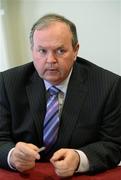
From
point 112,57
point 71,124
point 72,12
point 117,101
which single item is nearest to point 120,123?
point 117,101

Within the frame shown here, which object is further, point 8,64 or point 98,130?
point 8,64

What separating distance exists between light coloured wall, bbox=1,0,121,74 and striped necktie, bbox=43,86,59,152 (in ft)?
2.20

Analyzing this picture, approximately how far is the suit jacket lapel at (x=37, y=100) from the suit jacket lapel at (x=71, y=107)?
8 centimetres

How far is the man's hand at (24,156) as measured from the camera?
1.07 meters

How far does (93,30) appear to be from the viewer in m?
1.89

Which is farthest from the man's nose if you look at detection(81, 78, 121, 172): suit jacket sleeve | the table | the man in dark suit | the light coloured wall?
the light coloured wall

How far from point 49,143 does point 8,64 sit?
29.0 inches

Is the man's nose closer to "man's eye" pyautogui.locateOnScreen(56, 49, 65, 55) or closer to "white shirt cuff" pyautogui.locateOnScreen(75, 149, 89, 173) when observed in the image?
"man's eye" pyautogui.locateOnScreen(56, 49, 65, 55)

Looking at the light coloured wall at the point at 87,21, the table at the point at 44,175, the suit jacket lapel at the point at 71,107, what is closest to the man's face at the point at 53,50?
the suit jacket lapel at the point at 71,107

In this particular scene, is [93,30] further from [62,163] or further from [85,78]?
[62,163]

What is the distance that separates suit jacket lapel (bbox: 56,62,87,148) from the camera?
1.29m

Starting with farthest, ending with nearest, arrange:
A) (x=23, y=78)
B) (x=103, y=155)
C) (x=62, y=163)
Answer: (x=23, y=78) → (x=103, y=155) → (x=62, y=163)

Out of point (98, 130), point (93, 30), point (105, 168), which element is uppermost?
point (93, 30)

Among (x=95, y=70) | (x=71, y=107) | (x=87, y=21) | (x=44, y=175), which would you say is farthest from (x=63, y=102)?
(x=87, y=21)
